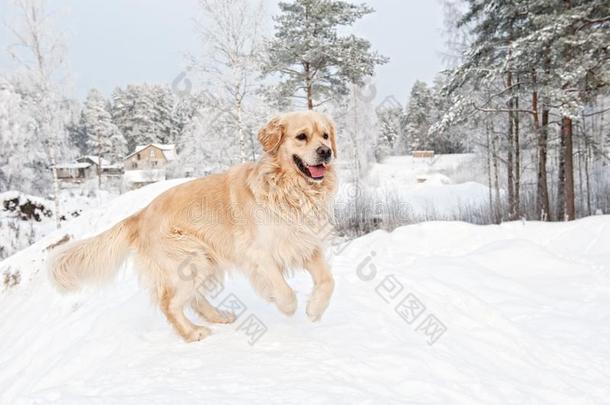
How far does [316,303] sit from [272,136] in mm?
1264

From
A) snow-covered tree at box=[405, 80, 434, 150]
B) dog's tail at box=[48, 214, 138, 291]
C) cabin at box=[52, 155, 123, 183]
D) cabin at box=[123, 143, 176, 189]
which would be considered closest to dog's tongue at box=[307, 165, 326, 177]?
dog's tail at box=[48, 214, 138, 291]

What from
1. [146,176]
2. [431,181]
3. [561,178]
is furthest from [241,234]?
[146,176]

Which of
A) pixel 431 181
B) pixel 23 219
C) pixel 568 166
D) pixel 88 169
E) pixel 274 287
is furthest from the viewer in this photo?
pixel 88 169

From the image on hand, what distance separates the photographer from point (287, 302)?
286 centimetres

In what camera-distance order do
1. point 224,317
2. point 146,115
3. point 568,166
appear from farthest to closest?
point 146,115, point 568,166, point 224,317

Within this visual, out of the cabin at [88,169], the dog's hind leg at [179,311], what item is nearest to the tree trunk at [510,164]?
the dog's hind leg at [179,311]

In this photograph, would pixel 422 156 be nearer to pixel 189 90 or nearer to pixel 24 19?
pixel 189 90

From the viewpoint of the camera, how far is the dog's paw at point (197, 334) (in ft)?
9.44

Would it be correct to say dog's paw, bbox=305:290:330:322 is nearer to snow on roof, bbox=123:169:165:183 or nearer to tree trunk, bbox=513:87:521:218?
tree trunk, bbox=513:87:521:218

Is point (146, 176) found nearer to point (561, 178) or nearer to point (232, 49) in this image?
point (232, 49)

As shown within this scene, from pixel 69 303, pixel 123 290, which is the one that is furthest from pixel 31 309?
pixel 123 290

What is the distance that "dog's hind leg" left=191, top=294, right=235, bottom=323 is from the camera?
3281 mm

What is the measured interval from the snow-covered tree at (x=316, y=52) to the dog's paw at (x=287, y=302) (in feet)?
40.2

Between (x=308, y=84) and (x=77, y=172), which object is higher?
(x=308, y=84)
